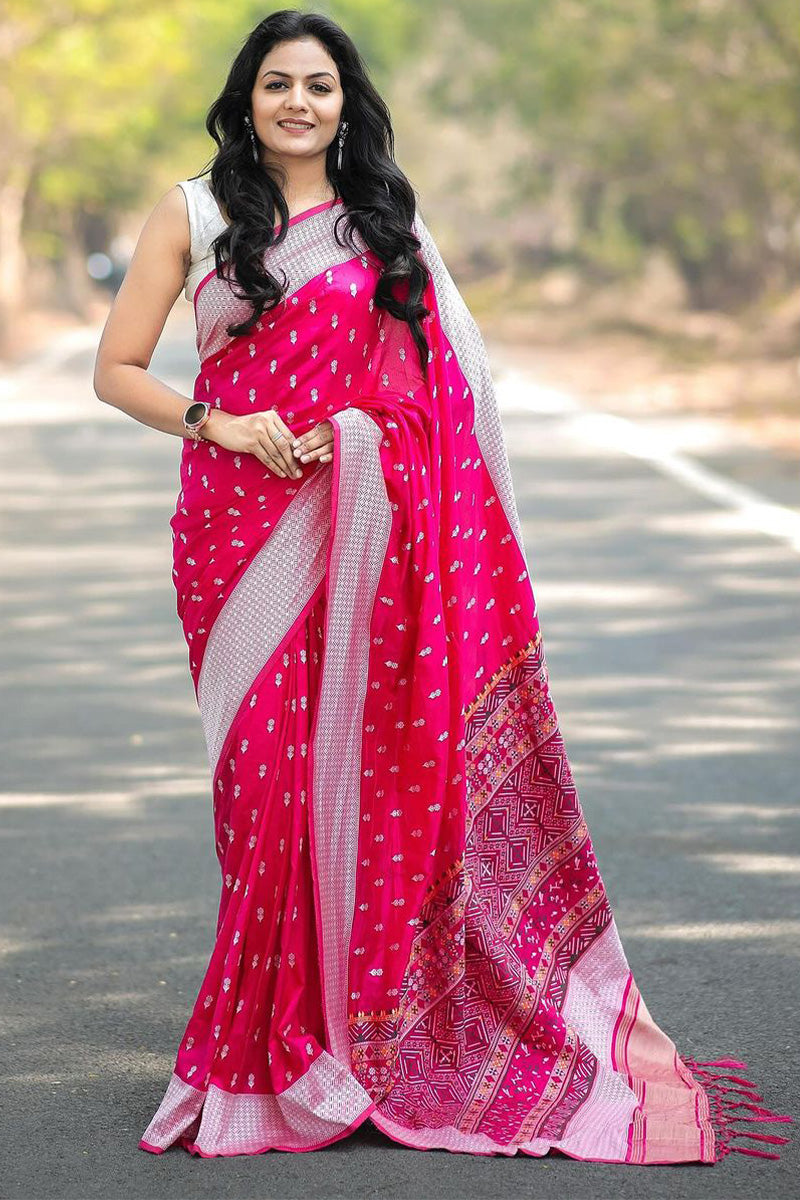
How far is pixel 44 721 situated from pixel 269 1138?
3975mm

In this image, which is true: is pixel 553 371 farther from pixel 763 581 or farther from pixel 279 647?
pixel 279 647

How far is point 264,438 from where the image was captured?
3.52 m

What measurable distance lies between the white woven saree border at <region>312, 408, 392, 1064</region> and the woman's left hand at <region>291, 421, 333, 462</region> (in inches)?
1.1

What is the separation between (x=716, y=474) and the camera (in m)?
14.9

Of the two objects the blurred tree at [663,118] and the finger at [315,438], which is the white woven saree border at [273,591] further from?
the blurred tree at [663,118]

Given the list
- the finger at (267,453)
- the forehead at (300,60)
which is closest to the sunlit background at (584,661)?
the finger at (267,453)

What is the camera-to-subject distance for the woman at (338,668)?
11.5 ft

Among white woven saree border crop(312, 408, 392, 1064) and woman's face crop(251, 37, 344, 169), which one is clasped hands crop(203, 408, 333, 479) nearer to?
white woven saree border crop(312, 408, 392, 1064)

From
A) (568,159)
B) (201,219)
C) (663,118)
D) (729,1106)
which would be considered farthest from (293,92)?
(568,159)

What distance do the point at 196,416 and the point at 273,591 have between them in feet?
1.15

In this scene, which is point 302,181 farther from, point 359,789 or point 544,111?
point 544,111

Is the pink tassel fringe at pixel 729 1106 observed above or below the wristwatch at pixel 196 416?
below

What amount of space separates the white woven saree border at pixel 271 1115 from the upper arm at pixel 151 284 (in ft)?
4.45

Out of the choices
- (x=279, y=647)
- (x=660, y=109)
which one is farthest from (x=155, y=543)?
(x=660, y=109)
